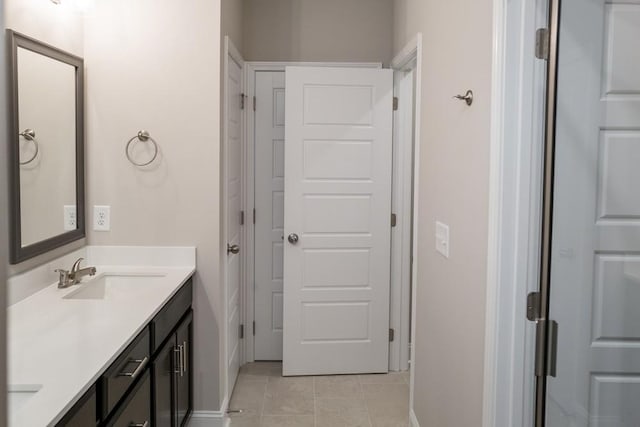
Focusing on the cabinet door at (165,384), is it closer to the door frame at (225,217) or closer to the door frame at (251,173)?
the door frame at (225,217)

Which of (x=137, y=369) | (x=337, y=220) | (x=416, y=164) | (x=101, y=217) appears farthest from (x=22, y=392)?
(x=337, y=220)

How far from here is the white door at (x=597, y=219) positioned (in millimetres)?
1497

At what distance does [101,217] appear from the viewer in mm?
2932

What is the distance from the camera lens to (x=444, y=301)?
96.0 inches

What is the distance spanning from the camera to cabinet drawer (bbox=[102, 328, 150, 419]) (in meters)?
1.67

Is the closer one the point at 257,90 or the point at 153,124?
the point at 153,124

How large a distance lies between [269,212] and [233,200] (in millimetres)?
479

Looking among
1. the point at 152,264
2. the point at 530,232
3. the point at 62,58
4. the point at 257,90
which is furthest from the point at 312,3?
the point at 530,232

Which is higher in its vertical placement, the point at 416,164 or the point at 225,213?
the point at 416,164

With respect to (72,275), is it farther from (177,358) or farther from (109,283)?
(177,358)

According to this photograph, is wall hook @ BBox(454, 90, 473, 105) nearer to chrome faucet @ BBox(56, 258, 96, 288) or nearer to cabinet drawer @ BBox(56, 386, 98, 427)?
cabinet drawer @ BBox(56, 386, 98, 427)

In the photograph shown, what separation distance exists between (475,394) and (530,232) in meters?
0.65

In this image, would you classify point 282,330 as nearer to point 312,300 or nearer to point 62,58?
point 312,300

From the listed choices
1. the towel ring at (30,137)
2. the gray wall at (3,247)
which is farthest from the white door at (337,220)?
the gray wall at (3,247)
